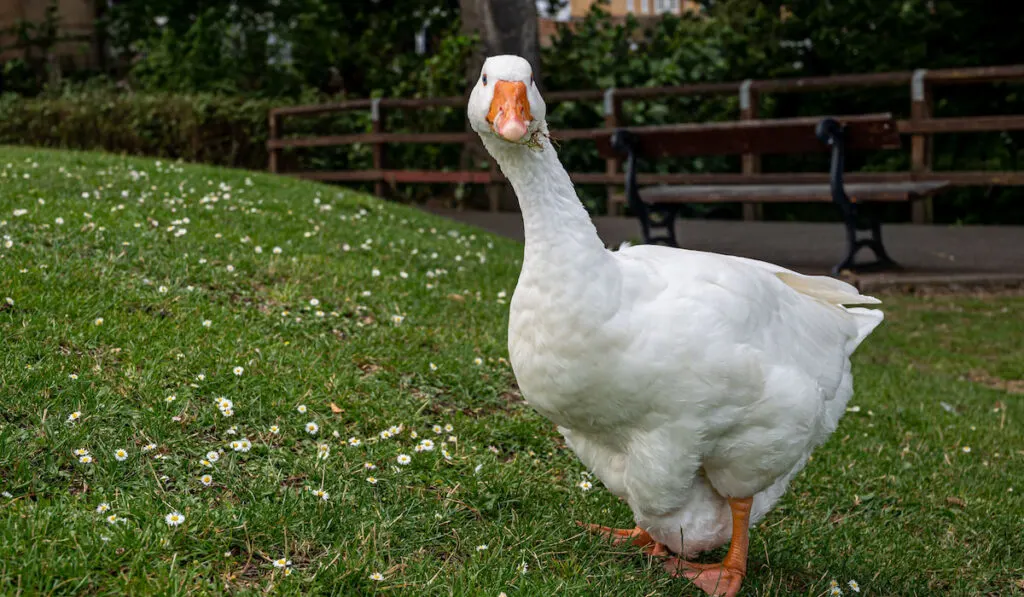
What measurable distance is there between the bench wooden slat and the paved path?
0.63m

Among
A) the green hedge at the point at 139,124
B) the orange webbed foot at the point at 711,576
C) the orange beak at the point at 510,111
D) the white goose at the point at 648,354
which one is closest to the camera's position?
the orange beak at the point at 510,111

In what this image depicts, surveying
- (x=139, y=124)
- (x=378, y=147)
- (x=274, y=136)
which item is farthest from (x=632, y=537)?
(x=139, y=124)

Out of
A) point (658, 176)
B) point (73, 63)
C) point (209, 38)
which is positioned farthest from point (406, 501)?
point (73, 63)

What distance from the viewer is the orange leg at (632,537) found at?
337 cm

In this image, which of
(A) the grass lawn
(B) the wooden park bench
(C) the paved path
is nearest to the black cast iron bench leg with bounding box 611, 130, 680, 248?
(B) the wooden park bench

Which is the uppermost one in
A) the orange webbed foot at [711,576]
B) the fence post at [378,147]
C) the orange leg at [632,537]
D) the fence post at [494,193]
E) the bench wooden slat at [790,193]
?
the fence post at [378,147]

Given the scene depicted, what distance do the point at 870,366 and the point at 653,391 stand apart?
4.18 meters

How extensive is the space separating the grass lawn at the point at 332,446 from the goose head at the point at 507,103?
1.19 meters

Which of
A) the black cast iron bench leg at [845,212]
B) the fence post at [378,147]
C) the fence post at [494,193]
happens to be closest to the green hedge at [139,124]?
the fence post at [378,147]

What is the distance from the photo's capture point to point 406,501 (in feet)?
10.9

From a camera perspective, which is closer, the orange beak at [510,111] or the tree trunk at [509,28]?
the orange beak at [510,111]

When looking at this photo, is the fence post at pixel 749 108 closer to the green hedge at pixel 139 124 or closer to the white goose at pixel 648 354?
the green hedge at pixel 139 124

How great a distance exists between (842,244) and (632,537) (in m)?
7.73

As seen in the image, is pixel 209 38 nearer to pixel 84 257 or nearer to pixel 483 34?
pixel 483 34
